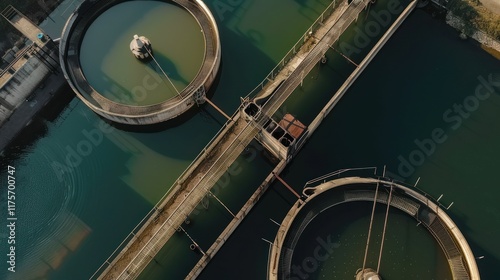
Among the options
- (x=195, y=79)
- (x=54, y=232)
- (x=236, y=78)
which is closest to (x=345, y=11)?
(x=236, y=78)

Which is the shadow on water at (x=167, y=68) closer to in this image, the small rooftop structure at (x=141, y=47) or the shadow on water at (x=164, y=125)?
the small rooftop structure at (x=141, y=47)

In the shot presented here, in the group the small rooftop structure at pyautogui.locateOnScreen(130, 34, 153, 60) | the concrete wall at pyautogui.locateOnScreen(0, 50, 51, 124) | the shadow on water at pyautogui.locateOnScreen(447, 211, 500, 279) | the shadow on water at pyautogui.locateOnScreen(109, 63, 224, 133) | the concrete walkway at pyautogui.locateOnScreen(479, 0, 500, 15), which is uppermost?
the concrete walkway at pyautogui.locateOnScreen(479, 0, 500, 15)

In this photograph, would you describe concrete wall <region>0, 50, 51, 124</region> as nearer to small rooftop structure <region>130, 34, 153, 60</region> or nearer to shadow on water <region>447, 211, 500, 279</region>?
small rooftop structure <region>130, 34, 153, 60</region>

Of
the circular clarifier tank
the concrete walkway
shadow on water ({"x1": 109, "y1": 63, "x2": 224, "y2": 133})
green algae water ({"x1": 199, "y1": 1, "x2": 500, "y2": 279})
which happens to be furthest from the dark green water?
the concrete walkway

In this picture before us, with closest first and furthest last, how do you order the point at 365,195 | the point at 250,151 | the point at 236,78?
the point at 365,195, the point at 250,151, the point at 236,78

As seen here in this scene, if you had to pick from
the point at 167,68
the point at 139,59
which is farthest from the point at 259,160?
the point at 139,59

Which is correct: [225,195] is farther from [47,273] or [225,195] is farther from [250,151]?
[47,273]

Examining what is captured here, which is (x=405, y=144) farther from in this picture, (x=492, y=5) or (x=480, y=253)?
(x=492, y=5)
